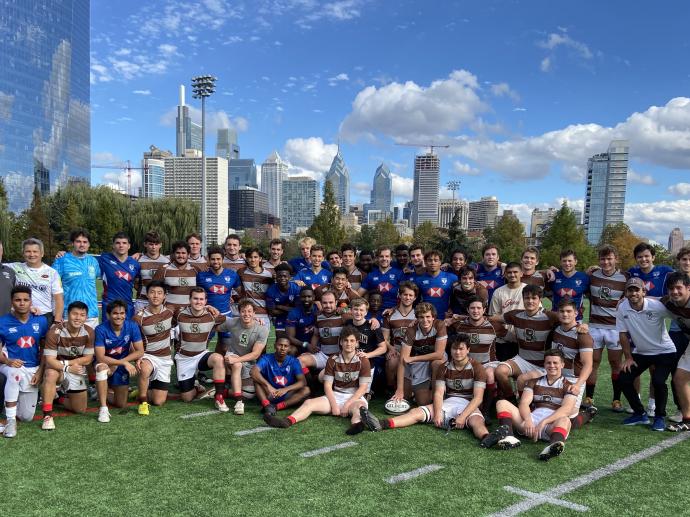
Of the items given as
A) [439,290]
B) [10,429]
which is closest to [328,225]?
[439,290]

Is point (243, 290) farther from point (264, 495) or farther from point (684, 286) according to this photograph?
point (684, 286)

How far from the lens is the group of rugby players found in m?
5.05

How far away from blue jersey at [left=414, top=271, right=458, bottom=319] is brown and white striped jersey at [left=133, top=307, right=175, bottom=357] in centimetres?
319

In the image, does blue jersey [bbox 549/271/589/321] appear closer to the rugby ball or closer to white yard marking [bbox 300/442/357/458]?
the rugby ball

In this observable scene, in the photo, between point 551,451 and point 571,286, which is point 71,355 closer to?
point 551,451

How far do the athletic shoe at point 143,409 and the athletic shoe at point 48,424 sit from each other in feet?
2.69

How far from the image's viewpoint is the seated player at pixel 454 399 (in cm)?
496

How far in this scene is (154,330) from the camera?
589 cm

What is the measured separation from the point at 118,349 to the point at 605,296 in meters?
5.72

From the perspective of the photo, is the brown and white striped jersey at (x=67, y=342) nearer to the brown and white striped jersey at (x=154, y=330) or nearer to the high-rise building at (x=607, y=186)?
the brown and white striped jersey at (x=154, y=330)

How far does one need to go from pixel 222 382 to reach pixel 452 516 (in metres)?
3.28

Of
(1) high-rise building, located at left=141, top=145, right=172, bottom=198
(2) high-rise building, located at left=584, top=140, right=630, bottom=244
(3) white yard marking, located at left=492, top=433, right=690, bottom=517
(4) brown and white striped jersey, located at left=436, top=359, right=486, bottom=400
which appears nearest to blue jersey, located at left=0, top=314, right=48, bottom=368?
(4) brown and white striped jersey, located at left=436, top=359, right=486, bottom=400

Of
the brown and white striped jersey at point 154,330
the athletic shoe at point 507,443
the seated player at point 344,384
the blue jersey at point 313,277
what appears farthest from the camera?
the blue jersey at point 313,277

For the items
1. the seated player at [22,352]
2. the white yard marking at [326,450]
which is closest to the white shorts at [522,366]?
the white yard marking at [326,450]
